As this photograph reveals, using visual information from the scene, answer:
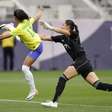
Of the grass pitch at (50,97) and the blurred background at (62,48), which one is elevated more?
the grass pitch at (50,97)

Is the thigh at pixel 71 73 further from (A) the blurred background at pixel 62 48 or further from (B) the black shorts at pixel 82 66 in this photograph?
(A) the blurred background at pixel 62 48

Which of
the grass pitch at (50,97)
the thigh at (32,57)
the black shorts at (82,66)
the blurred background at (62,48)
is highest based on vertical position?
the black shorts at (82,66)

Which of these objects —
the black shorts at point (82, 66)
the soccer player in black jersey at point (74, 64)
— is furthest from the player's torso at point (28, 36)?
the black shorts at point (82, 66)

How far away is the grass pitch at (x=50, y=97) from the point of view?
14.7 metres

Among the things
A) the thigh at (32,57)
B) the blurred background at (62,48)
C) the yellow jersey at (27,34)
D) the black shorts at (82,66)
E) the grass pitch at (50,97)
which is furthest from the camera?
the blurred background at (62,48)

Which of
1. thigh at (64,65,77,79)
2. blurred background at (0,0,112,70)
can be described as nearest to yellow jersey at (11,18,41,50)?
thigh at (64,65,77,79)

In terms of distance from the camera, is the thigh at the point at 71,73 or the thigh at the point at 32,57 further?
the thigh at the point at 32,57

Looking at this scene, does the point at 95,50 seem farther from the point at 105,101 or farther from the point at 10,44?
the point at 105,101

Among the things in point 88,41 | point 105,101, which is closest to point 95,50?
point 88,41

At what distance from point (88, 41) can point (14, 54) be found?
11.8ft

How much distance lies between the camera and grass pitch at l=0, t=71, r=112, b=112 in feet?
48.2

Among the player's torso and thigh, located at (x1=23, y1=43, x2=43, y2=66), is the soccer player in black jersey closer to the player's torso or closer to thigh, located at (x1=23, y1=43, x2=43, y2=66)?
the player's torso

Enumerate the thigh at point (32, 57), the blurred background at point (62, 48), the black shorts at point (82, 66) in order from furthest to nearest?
the blurred background at point (62, 48) < the thigh at point (32, 57) < the black shorts at point (82, 66)

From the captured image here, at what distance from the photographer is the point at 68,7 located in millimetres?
37031
